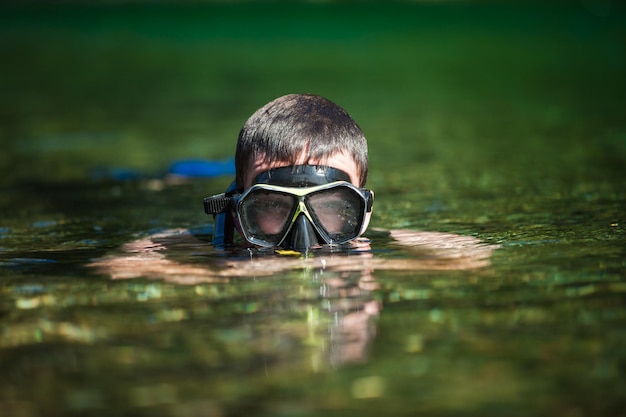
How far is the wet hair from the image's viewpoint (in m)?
3.46

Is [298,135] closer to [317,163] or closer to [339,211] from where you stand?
[317,163]

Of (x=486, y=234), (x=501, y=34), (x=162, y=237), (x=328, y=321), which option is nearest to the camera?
(x=328, y=321)

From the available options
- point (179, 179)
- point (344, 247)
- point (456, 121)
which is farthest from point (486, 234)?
point (456, 121)

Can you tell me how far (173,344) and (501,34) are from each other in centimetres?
1881

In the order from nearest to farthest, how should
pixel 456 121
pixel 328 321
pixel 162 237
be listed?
pixel 328 321
pixel 162 237
pixel 456 121

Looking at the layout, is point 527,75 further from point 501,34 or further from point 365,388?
point 365,388

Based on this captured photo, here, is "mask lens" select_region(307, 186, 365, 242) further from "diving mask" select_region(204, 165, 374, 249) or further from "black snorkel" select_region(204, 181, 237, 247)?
"black snorkel" select_region(204, 181, 237, 247)

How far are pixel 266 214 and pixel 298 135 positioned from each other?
36 cm

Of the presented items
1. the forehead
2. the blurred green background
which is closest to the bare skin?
the forehead

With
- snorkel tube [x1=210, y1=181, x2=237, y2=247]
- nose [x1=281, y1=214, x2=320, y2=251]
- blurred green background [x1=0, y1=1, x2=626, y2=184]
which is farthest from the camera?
blurred green background [x1=0, y1=1, x2=626, y2=184]

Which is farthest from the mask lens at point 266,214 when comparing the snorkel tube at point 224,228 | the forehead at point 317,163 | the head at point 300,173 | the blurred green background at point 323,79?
the blurred green background at point 323,79

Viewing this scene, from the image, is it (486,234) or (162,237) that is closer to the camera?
(486,234)

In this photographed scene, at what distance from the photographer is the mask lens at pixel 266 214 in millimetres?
3264

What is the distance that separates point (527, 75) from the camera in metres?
13.0
